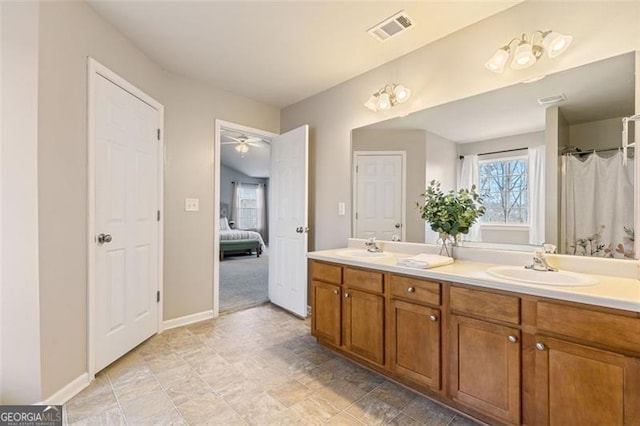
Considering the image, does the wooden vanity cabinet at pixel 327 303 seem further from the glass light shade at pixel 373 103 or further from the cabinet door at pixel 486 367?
the glass light shade at pixel 373 103

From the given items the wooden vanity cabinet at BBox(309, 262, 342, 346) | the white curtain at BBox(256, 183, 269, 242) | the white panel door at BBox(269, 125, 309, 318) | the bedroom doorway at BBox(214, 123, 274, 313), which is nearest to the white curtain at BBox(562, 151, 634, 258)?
the wooden vanity cabinet at BBox(309, 262, 342, 346)

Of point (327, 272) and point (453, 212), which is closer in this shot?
point (453, 212)

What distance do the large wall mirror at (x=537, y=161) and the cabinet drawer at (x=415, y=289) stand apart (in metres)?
0.59

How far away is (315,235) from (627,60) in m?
2.56

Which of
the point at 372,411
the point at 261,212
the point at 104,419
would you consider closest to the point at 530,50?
the point at 372,411

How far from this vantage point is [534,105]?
1.74 metres

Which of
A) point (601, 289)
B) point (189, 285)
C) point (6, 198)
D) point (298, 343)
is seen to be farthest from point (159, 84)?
point (601, 289)

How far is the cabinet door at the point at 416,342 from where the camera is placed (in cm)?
160

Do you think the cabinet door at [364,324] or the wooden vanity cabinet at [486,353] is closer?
the wooden vanity cabinet at [486,353]

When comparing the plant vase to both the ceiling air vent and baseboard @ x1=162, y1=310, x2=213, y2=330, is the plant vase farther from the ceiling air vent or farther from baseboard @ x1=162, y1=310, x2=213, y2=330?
baseboard @ x1=162, y1=310, x2=213, y2=330

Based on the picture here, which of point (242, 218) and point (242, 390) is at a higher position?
point (242, 218)

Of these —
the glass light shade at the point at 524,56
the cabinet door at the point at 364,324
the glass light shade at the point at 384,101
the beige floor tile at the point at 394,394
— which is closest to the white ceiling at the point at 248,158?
the glass light shade at the point at 384,101

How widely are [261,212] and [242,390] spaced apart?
8.22 m

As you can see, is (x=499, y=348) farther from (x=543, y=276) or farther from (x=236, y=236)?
(x=236, y=236)
